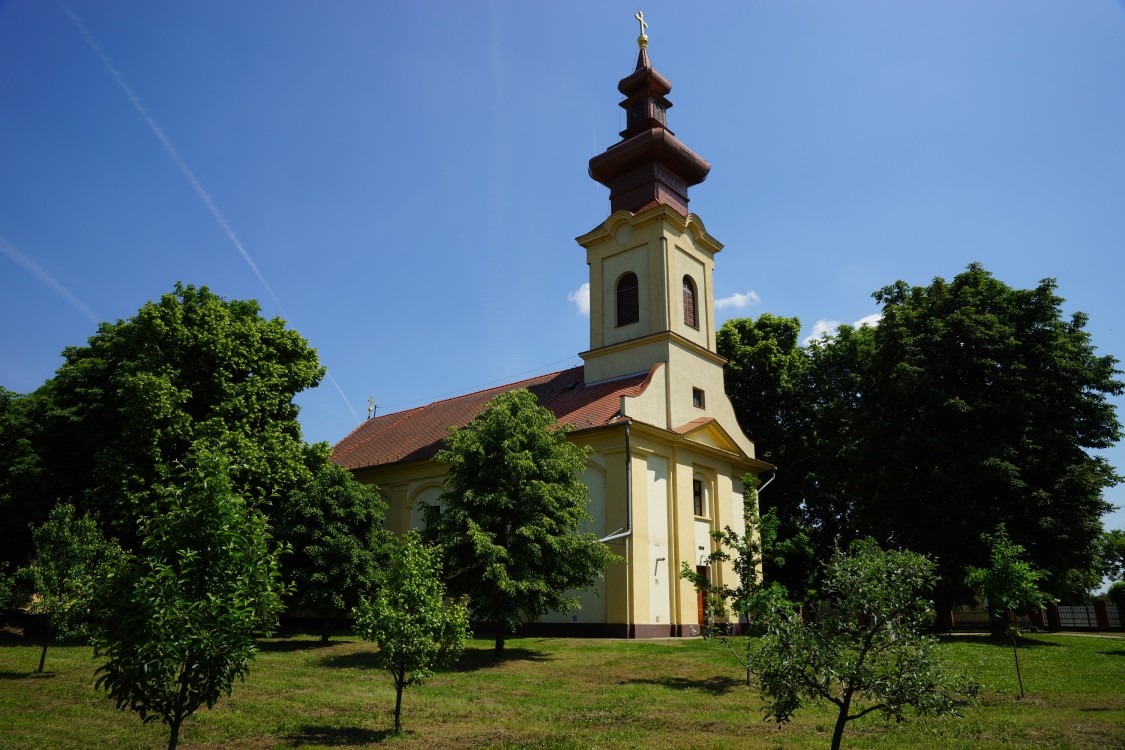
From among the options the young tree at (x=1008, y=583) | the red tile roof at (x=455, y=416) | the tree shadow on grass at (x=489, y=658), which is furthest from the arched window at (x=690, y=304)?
the young tree at (x=1008, y=583)

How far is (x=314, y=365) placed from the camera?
27.1m

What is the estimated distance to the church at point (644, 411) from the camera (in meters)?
24.3

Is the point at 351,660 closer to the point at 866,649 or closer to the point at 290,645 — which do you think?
the point at 290,645

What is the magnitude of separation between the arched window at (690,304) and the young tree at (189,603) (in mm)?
23456

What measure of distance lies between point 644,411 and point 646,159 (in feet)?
36.9

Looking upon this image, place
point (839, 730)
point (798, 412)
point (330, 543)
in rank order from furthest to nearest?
1. point (798, 412)
2. point (330, 543)
3. point (839, 730)

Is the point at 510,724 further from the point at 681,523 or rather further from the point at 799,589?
the point at 799,589

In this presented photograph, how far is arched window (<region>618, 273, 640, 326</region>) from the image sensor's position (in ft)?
96.1

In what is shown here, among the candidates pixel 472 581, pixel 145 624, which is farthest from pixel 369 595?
pixel 145 624

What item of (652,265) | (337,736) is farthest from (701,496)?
(337,736)

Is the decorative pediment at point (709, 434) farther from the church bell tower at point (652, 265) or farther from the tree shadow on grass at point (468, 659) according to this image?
the tree shadow on grass at point (468, 659)

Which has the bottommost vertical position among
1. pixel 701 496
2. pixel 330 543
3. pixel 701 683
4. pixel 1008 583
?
pixel 701 683

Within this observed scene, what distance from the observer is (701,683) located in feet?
50.0

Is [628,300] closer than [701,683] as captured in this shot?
No
